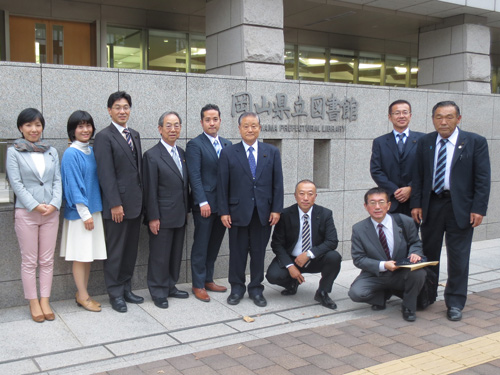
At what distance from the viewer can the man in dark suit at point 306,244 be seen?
543 cm

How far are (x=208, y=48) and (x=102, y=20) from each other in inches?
105

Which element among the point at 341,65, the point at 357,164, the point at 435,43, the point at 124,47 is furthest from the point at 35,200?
the point at 341,65

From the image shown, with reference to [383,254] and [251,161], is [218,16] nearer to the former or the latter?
[251,161]

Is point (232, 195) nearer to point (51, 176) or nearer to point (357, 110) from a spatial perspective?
point (51, 176)

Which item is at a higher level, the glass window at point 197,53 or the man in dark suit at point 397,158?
the glass window at point 197,53

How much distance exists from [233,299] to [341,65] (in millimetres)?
9419

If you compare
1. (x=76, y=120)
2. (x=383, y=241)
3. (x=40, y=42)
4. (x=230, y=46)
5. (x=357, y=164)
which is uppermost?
(x=40, y=42)

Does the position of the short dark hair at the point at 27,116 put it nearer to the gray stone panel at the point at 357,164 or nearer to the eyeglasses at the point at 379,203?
the eyeglasses at the point at 379,203

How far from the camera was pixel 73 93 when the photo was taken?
5.40 metres

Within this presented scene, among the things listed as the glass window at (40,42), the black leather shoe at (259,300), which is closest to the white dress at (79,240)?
the black leather shoe at (259,300)

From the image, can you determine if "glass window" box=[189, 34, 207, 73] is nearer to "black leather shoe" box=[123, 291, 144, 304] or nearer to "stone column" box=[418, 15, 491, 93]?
"stone column" box=[418, 15, 491, 93]

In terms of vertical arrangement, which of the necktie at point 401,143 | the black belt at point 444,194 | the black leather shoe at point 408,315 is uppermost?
the necktie at point 401,143

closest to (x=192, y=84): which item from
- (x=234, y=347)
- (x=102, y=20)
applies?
(x=234, y=347)

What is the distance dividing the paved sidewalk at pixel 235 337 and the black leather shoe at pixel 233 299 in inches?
3.6
